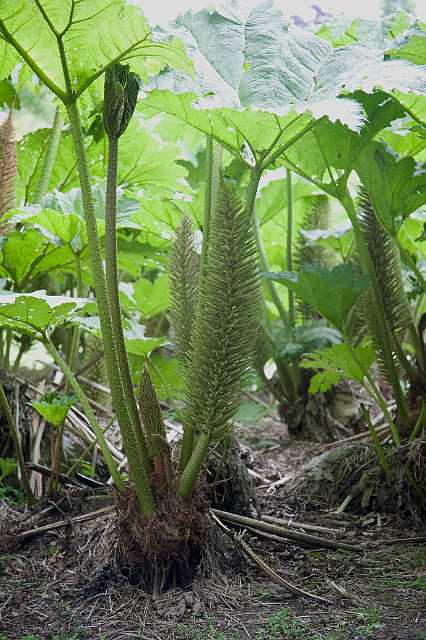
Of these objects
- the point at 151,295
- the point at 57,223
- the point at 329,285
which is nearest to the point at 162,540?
the point at 329,285

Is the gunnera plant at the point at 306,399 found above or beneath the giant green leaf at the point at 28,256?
beneath

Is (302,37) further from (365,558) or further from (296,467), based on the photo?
(296,467)

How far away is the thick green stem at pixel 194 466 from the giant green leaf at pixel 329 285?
19.1 inches

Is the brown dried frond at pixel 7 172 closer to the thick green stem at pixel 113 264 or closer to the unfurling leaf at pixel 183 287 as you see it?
the unfurling leaf at pixel 183 287

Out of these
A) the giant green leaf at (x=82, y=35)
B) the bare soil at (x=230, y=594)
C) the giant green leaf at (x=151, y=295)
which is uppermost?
the giant green leaf at (x=82, y=35)

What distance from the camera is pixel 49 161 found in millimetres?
2256

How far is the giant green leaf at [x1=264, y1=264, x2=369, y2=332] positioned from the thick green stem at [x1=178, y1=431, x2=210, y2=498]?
49 cm

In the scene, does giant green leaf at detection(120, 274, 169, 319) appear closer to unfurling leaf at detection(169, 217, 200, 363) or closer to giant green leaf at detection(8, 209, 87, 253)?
giant green leaf at detection(8, 209, 87, 253)

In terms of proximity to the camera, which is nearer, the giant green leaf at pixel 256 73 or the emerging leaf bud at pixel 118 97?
the emerging leaf bud at pixel 118 97

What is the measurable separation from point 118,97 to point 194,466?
29.5 inches

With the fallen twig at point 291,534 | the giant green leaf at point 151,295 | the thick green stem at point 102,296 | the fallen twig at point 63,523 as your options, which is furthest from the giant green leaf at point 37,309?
the giant green leaf at point 151,295

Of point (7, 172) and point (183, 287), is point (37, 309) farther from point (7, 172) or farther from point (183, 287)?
point (7, 172)

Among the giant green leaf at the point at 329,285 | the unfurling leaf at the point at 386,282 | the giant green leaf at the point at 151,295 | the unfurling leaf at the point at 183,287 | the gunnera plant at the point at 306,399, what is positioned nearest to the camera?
the unfurling leaf at the point at 183,287

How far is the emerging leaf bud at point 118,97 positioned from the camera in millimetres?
1337
